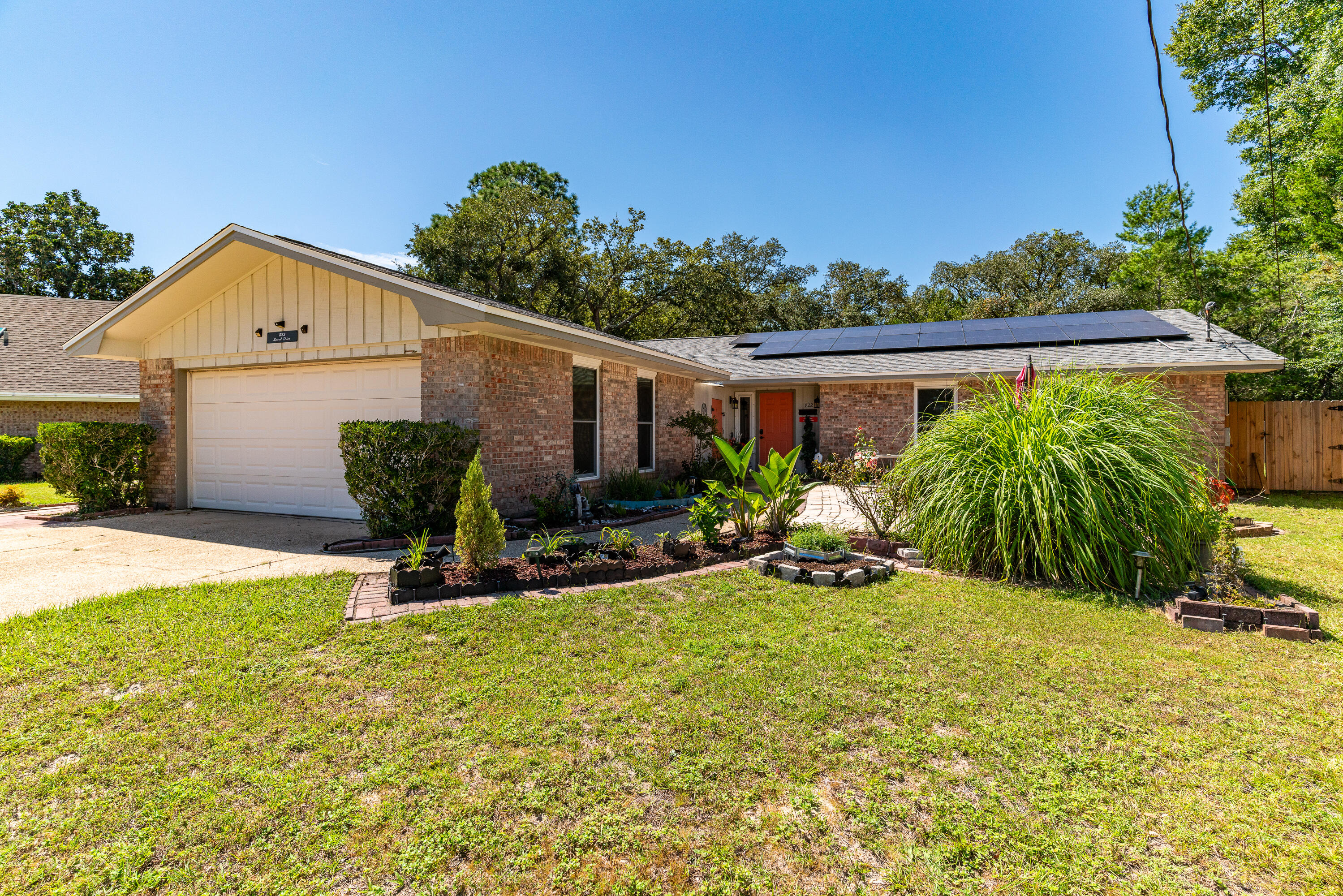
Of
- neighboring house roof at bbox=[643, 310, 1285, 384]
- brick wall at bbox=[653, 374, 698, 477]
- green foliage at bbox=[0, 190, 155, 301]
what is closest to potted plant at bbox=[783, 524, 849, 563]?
brick wall at bbox=[653, 374, 698, 477]

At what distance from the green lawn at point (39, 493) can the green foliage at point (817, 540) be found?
455 inches

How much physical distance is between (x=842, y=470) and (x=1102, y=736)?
4733 mm

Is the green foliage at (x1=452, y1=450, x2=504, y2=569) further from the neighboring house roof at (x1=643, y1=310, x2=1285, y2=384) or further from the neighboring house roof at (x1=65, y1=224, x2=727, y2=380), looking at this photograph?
the neighboring house roof at (x1=643, y1=310, x2=1285, y2=384)

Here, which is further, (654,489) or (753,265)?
(753,265)

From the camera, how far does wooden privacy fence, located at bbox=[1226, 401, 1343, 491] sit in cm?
1188

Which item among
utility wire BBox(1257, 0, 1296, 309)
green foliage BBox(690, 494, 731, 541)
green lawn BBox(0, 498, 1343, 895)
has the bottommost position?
green lawn BBox(0, 498, 1343, 895)

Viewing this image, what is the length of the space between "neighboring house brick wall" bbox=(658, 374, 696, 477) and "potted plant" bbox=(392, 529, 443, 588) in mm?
6868

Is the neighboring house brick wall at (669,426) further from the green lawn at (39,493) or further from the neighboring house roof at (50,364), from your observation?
the neighboring house roof at (50,364)

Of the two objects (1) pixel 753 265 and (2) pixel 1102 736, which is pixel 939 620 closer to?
(2) pixel 1102 736

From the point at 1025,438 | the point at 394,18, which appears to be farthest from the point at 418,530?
the point at 394,18

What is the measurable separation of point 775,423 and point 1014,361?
556 centimetres

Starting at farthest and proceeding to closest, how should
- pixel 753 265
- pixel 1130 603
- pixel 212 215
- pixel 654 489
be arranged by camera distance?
pixel 753 265, pixel 212 215, pixel 654 489, pixel 1130 603

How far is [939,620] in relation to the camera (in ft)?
13.8

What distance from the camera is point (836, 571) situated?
5.31 m
